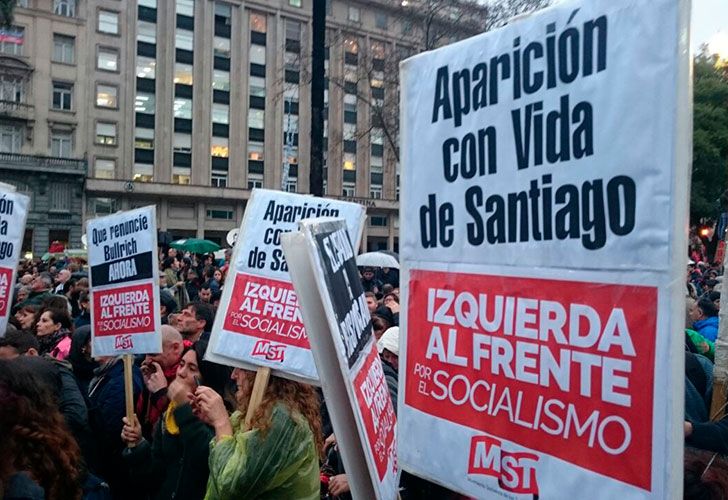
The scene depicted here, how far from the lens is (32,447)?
2039mm

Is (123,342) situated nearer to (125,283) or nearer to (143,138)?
(125,283)

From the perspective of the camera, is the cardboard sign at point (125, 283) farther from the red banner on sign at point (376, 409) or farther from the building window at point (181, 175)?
the building window at point (181, 175)

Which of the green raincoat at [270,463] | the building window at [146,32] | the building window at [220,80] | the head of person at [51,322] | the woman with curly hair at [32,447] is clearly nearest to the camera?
the woman with curly hair at [32,447]

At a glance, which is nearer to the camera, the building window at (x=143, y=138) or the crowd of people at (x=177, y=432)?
the crowd of people at (x=177, y=432)

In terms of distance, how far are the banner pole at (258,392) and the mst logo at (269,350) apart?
70 mm

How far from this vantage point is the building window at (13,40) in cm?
3553

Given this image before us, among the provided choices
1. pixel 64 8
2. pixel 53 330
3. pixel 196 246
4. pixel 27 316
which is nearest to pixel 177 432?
pixel 53 330

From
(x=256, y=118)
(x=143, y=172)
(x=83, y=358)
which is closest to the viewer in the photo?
(x=83, y=358)

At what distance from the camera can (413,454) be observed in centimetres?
190

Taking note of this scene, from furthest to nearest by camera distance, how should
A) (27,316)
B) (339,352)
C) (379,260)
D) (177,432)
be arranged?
(379,260) → (27,316) → (177,432) → (339,352)

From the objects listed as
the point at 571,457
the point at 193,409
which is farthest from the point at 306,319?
the point at 193,409

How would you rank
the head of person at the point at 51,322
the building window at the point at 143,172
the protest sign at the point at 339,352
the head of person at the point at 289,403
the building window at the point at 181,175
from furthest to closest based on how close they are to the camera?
1. the building window at the point at 181,175
2. the building window at the point at 143,172
3. the head of person at the point at 51,322
4. the head of person at the point at 289,403
5. the protest sign at the point at 339,352

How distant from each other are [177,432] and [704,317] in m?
5.60

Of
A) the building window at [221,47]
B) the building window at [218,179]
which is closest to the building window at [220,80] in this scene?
the building window at [221,47]
